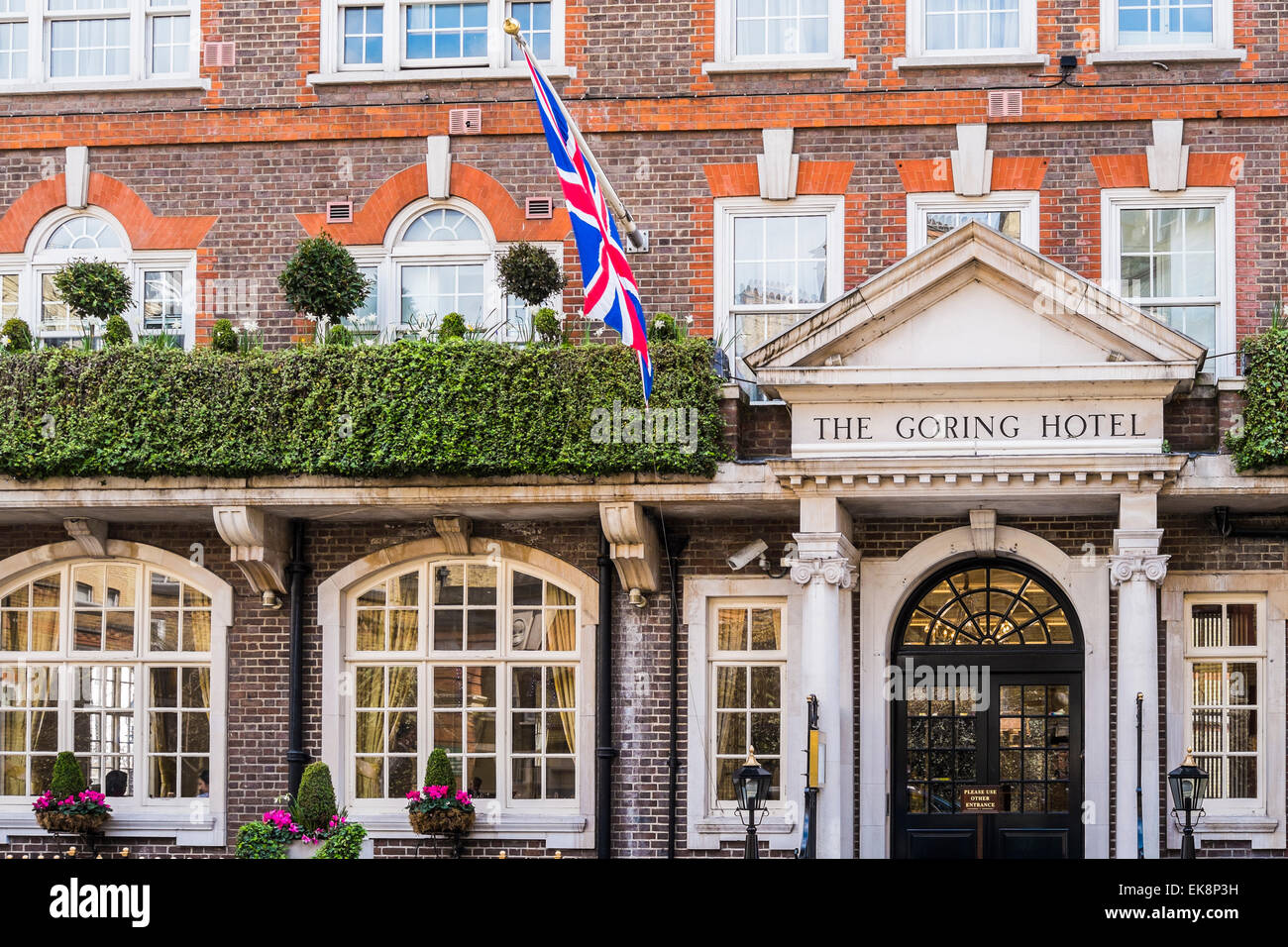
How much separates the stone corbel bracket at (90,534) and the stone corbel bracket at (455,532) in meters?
3.33

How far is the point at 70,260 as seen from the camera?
1730 centimetres

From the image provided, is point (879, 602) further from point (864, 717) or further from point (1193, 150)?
point (1193, 150)

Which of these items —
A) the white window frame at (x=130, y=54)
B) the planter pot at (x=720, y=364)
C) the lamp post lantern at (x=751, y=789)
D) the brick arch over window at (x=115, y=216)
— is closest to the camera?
the lamp post lantern at (x=751, y=789)

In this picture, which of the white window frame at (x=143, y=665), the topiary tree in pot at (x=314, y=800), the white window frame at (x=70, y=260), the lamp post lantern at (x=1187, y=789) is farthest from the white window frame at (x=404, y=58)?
the lamp post lantern at (x=1187, y=789)

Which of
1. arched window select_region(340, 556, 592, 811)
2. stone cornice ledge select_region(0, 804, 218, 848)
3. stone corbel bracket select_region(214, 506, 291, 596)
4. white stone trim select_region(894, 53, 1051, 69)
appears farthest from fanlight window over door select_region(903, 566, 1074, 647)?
stone cornice ledge select_region(0, 804, 218, 848)

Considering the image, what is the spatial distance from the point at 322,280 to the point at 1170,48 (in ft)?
27.3

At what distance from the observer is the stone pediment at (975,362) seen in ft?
47.3

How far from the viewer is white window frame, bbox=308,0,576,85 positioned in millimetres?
16875

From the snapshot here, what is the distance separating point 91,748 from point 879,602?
7.94 m

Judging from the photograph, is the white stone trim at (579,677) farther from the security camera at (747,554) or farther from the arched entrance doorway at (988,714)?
the arched entrance doorway at (988,714)

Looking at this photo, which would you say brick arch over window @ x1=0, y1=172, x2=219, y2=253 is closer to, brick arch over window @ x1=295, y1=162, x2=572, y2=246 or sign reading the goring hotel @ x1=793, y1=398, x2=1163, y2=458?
brick arch over window @ x1=295, y1=162, x2=572, y2=246

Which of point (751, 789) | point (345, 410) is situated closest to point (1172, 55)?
point (751, 789)

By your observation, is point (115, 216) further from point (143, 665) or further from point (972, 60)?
point (972, 60)

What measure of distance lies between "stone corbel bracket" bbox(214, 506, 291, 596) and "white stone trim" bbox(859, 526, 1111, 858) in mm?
5574
